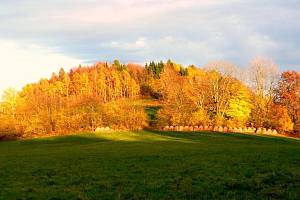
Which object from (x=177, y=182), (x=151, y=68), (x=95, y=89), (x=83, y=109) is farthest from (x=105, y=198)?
(x=151, y=68)

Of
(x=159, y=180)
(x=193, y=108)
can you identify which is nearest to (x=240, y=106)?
(x=193, y=108)

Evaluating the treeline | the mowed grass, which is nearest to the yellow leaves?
the treeline

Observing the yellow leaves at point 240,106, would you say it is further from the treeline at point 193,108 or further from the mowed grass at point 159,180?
the mowed grass at point 159,180

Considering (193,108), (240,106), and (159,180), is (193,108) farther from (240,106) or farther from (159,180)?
(159,180)

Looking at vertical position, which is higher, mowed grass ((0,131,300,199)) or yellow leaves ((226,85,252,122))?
yellow leaves ((226,85,252,122))

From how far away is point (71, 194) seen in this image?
1616cm

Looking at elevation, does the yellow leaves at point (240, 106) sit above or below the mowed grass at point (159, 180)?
above

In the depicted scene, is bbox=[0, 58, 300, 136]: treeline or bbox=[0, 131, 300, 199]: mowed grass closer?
bbox=[0, 131, 300, 199]: mowed grass

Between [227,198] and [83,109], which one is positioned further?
[83,109]

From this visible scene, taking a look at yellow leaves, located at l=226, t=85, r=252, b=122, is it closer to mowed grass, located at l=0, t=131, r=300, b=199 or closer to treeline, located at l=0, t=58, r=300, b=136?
treeline, located at l=0, t=58, r=300, b=136

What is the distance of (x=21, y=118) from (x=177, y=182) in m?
81.3

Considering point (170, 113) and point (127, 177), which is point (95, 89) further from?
point (127, 177)

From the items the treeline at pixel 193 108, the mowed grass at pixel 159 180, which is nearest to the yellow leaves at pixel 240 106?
the treeline at pixel 193 108

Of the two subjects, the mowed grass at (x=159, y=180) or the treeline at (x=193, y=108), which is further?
the treeline at (x=193, y=108)
